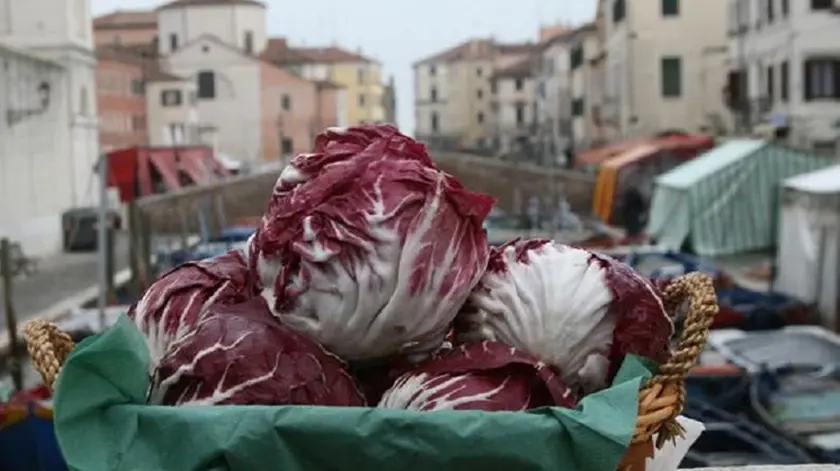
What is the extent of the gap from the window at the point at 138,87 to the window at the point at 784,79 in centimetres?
3039

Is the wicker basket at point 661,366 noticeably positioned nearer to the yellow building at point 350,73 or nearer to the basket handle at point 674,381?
the basket handle at point 674,381

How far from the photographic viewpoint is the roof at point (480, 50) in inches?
4026

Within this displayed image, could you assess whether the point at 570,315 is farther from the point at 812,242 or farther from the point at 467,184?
the point at 467,184

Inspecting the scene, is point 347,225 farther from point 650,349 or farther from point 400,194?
point 650,349

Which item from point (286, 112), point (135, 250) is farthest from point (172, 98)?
point (135, 250)

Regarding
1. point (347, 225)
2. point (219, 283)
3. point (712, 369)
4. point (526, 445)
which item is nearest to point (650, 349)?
point (526, 445)

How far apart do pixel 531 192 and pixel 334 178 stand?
122 ft

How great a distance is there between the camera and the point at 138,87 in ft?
169

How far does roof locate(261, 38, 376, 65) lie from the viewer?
8057cm

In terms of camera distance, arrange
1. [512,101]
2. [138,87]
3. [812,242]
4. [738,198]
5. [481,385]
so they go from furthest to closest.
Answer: [512,101], [138,87], [738,198], [812,242], [481,385]

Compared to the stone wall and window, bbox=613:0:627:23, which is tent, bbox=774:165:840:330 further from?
window, bbox=613:0:627:23

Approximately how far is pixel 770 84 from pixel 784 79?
4.68 ft

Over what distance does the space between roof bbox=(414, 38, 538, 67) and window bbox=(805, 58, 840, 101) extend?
74.3 m

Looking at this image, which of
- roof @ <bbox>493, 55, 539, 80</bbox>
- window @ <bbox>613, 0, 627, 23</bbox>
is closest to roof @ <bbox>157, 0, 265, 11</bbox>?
A: roof @ <bbox>493, 55, 539, 80</bbox>
